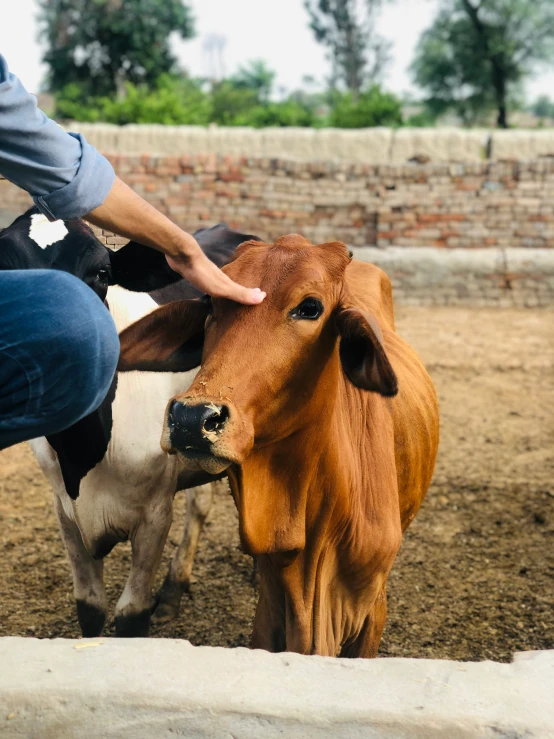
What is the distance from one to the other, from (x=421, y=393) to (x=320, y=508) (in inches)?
44.3

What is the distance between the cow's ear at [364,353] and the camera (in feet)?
7.05

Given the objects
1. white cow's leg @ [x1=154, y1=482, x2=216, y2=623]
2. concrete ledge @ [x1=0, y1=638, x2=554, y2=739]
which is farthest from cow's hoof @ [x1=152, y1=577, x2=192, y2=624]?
concrete ledge @ [x1=0, y1=638, x2=554, y2=739]

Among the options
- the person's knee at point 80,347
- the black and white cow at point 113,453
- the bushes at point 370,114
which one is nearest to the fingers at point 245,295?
the person's knee at point 80,347

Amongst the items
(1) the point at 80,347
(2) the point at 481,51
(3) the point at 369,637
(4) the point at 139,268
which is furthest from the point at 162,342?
(2) the point at 481,51

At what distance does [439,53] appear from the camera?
28.8 m

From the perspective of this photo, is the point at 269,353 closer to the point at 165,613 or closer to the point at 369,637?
the point at 369,637

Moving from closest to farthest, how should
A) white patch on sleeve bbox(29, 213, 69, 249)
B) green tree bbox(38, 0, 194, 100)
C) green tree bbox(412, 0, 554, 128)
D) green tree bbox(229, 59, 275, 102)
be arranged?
white patch on sleeve bbox(29, 213, 69, 249), green tree bbox(38, 0, 194, 100), green tree bbox(412, 0, 554, 128), green tree bbox(229, 59, 275, 102)

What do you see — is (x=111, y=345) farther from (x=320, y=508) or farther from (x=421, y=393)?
(x=421, y=393)

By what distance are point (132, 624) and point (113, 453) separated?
684 mm

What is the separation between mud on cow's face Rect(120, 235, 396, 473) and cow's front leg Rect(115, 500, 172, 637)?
2.75 ft

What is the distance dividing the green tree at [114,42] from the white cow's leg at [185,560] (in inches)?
866

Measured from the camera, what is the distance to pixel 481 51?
27047 millimetres

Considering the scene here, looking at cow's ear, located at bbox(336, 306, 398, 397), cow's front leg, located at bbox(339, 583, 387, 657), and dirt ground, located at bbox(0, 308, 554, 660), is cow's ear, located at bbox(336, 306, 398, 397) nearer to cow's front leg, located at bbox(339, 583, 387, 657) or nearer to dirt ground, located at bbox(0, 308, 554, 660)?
cow's front leg, located at bbox(339, 583, 387, 657)

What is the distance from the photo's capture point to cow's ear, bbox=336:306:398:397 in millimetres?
2148
